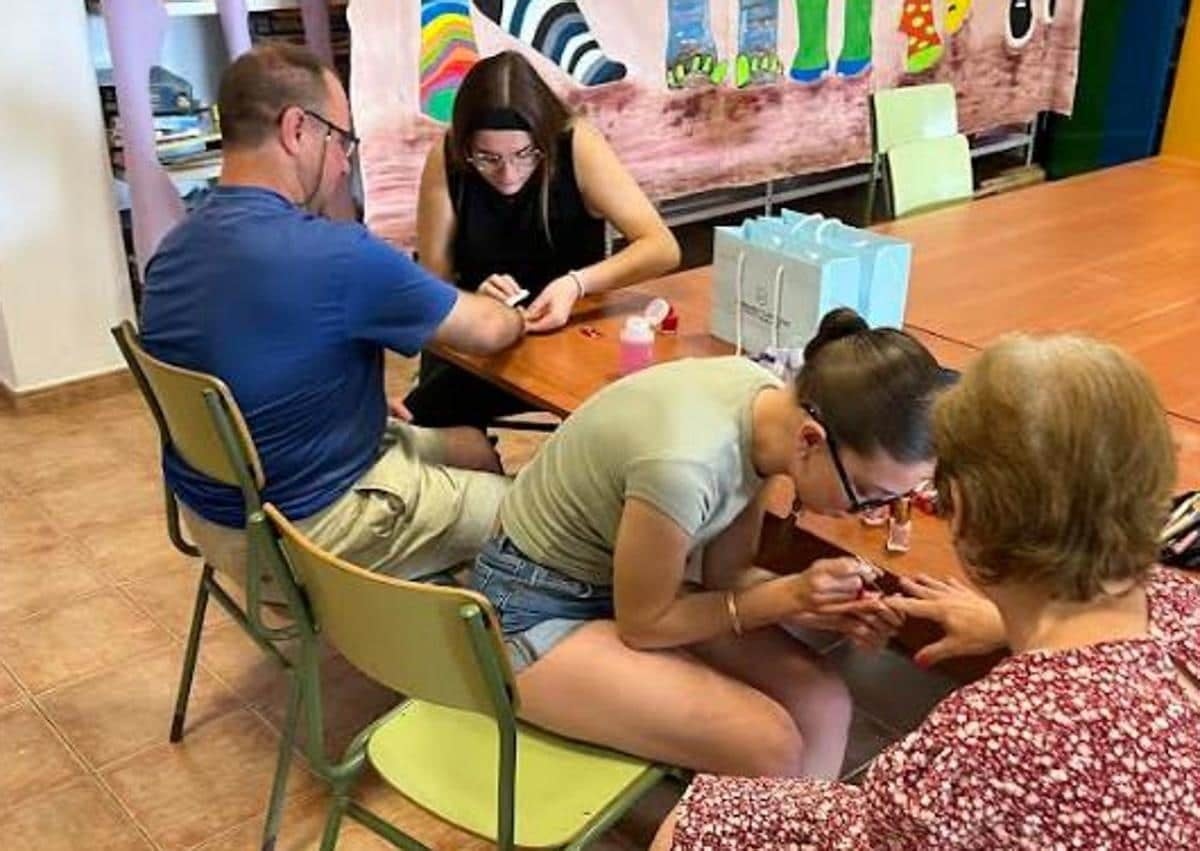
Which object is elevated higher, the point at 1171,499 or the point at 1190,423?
the point at 1171,499

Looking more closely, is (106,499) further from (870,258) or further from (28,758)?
(870,258)

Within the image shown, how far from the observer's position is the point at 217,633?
2.50 m

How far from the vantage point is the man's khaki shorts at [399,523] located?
1.87 metres

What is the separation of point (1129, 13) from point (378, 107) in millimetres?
3467

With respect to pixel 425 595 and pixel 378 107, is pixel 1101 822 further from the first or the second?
pixel 378 107

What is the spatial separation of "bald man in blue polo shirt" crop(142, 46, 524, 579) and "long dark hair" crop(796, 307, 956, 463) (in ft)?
2.23

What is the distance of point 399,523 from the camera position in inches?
75.0

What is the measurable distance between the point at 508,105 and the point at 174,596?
1.23 m

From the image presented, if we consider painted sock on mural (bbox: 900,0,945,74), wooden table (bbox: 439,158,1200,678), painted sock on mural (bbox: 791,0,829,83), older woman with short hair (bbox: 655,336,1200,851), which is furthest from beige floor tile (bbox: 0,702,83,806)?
painted sock on mural (bbox: 900,0,945,74)

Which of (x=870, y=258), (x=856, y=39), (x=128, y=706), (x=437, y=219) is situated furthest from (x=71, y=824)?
(x=856, y=39)

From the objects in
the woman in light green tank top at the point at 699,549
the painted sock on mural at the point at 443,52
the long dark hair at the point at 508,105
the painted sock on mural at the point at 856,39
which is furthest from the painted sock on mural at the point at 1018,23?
the woman in light green tank top at the point at 699,549

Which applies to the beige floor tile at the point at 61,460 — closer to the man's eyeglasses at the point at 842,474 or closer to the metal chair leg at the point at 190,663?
the metal chair leg at the point at 190,663

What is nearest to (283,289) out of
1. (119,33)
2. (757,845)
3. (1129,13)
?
(757,845)

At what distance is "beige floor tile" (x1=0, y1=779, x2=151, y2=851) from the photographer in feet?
6.43
